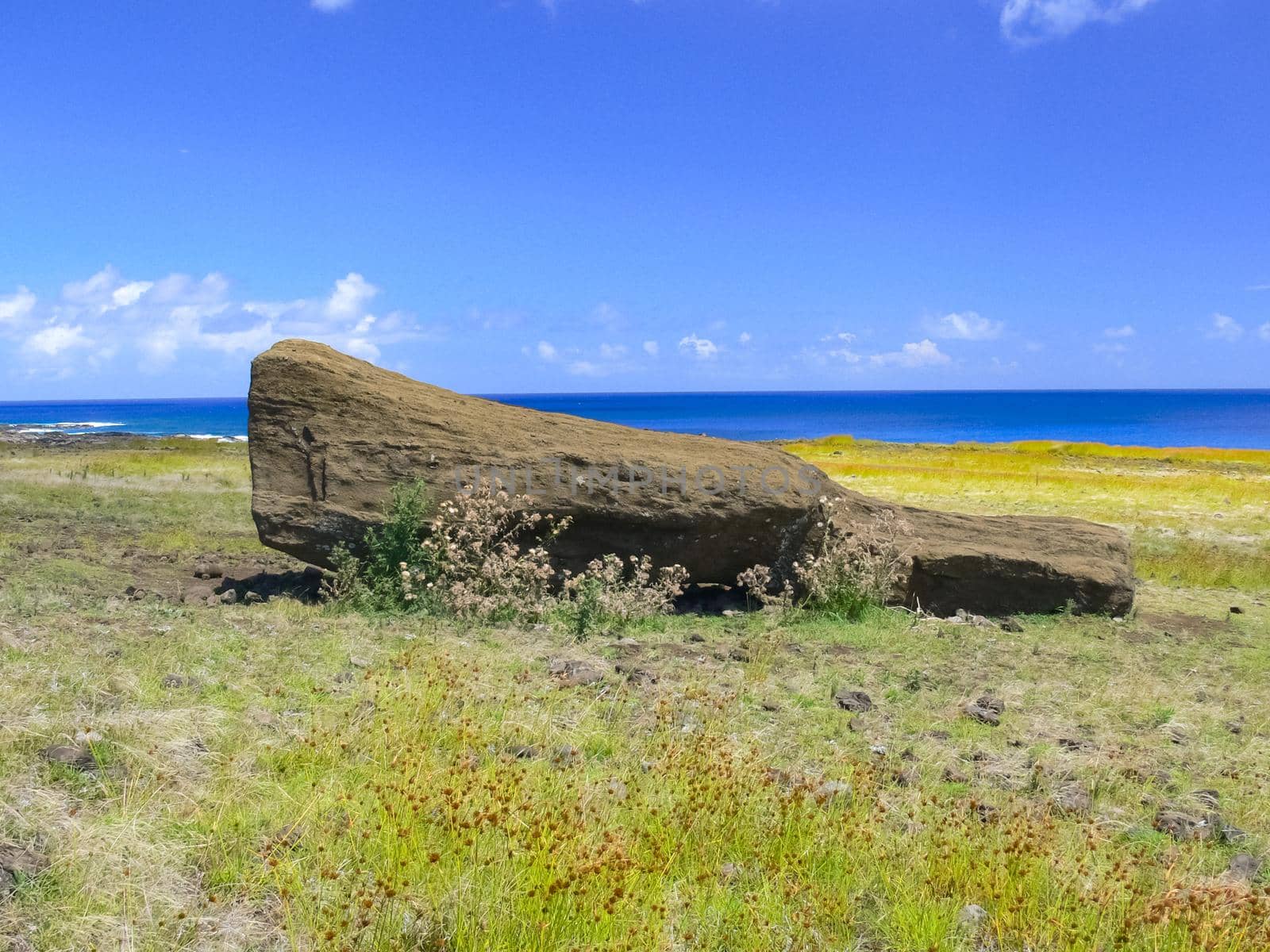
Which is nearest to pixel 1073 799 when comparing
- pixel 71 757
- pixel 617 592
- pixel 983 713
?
pixel 983 713

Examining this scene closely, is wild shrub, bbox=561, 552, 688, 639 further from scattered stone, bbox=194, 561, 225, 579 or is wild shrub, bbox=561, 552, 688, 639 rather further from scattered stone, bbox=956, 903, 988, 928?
scattered stone, bbox=956, 903, 988, 928

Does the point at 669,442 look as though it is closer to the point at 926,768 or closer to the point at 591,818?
the point at 926,768

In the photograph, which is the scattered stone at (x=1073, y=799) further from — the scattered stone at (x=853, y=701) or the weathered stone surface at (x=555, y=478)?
the weathered stone surface at (x=555, y=478)

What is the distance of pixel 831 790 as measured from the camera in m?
4.70

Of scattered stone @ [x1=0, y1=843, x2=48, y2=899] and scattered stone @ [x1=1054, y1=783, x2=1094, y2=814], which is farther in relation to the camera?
scattered stone @ [x1=1054, y1=783, x2=1094, y2=814]

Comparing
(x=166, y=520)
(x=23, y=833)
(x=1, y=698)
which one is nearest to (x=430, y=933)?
(x=23, y=833)

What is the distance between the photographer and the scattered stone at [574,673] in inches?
267

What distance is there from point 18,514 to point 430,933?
1553 centimetres

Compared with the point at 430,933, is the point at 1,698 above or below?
above

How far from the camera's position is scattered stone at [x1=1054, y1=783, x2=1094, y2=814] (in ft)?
16.1

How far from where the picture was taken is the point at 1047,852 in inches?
157

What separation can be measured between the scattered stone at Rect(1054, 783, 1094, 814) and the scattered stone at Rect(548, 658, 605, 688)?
3.18 m

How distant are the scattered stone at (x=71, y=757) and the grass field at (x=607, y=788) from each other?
0.02 meters

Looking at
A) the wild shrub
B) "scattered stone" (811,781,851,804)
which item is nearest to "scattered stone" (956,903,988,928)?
"scattered stone" (811,781,851,804)
